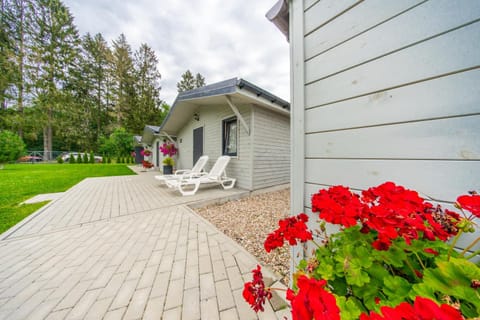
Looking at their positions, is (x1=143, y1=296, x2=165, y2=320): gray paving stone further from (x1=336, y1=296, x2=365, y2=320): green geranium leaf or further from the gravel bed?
(x1=336, y1=296, x2=365, y2=320): green geranium leaf

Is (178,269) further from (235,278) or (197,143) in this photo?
(197,143)

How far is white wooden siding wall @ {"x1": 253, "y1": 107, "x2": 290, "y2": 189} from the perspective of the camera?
15.7 feet

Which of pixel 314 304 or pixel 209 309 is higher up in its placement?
pixel 314 304

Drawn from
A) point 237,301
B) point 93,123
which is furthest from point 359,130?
point 93,123

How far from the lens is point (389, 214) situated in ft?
1.98

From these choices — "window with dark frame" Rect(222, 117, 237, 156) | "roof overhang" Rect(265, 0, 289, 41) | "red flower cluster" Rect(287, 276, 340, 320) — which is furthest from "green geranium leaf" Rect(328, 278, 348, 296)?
"window with dark frame" Rect(222, 117, 237, 156)

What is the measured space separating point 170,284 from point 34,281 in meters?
1.23

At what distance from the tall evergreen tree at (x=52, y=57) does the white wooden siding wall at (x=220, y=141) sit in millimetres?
20793

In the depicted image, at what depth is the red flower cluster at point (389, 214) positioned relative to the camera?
22.7 inches

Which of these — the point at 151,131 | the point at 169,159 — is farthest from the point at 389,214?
the point at 151,131

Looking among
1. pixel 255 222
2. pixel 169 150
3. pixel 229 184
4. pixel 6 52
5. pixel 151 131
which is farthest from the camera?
pixel 6 52

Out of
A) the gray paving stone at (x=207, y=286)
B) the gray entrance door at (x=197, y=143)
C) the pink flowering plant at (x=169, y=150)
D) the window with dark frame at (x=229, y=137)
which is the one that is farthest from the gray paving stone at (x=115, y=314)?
the pink flowering plant at (x=169, y=150)

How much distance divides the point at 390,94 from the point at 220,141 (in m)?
5.02

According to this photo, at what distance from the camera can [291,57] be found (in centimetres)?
144
